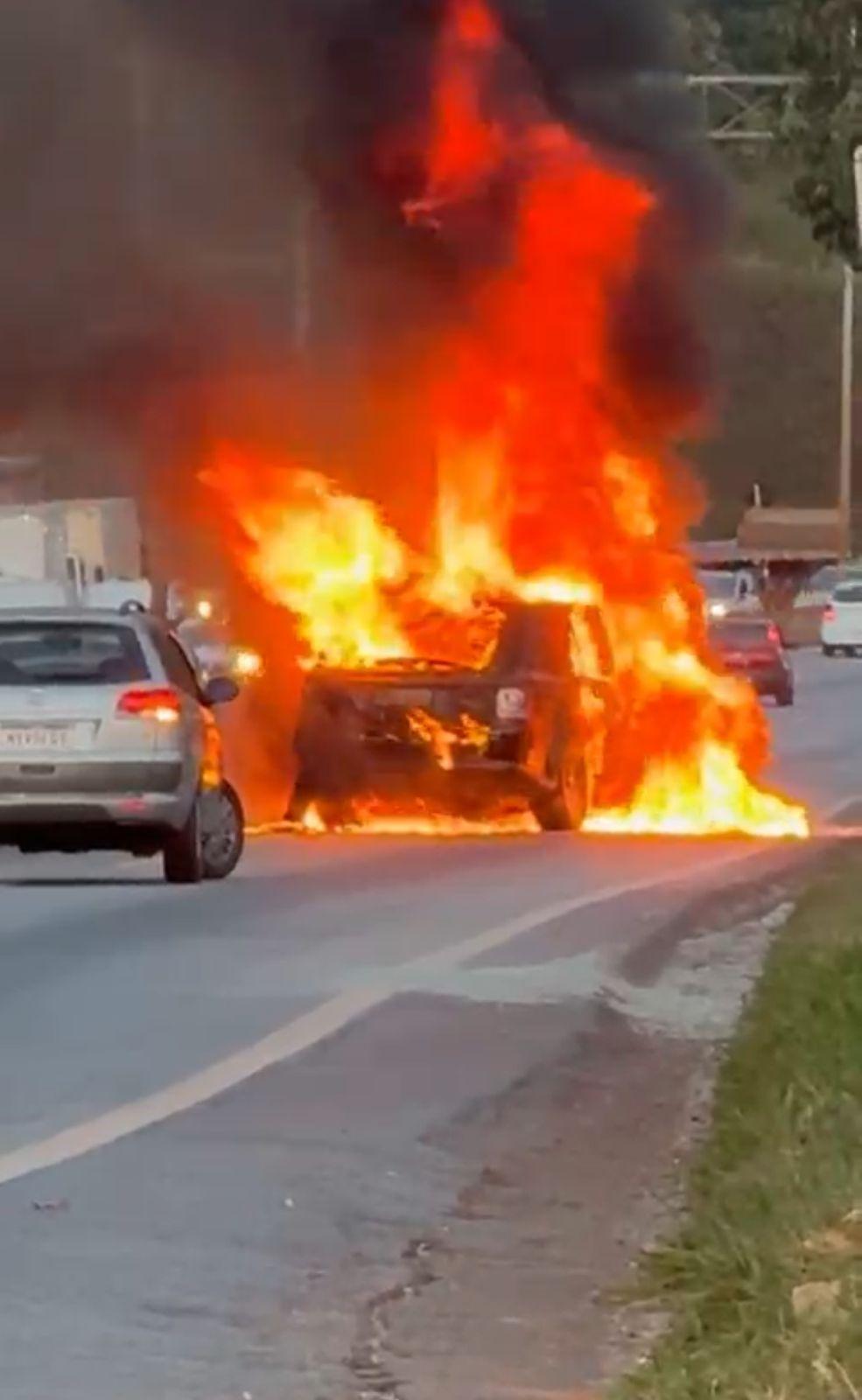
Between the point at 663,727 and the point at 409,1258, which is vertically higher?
the point at 409,1258

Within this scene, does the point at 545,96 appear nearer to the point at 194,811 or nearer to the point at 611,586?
the point at 611,586

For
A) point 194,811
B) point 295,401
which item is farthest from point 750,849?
point 295,401

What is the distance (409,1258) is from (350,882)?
11036mm

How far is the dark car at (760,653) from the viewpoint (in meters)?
50.6

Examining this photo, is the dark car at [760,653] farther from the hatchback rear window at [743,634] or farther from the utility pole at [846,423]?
the utility pole at [846,423]

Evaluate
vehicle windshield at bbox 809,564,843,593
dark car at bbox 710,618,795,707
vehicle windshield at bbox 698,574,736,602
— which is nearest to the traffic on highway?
dark car at bbox 710,618,795,707

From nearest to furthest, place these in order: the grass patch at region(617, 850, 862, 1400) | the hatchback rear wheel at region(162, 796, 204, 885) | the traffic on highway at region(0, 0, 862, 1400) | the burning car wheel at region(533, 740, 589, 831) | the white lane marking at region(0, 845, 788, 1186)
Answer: the grass patch at region(617, 850, 862, 1400)
the traffic on highway at region(0, 0, 862, 1400)
the white lane marking at region(0, 845, 788, 1186)
the hatchback rear wheel at region(162, 796, 204, 885)
the burning car wheel at region(533, 740, 589, 831)

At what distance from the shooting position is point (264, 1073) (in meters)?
12.4

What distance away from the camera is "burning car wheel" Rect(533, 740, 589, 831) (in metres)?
24.8

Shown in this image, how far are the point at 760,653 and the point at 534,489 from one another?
932 inches

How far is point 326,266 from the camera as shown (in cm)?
3009

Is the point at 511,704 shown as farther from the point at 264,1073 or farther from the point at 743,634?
the point at 743,634

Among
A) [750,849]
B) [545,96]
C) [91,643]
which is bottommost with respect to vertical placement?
[750,849]

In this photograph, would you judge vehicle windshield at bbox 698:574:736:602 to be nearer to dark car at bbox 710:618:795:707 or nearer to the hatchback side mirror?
dark car at bbox 710:618:795:707
